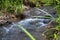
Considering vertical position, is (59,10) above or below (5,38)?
above

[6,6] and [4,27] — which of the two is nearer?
[4,27]

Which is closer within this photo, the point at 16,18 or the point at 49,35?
the point at 49,35

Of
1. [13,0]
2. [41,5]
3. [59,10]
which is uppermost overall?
[59,10]

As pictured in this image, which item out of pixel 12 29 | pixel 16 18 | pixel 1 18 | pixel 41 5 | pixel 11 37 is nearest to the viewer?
pixel 11 37

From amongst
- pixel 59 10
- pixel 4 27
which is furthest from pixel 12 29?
pixel 59 10

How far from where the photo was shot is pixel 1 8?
733 centimetres

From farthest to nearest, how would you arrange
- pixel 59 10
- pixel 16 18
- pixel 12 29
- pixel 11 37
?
pixel 16 18, pixel 12 29, pixel 11 37, pixel 59 10

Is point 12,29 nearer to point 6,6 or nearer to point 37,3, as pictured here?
point 6,6

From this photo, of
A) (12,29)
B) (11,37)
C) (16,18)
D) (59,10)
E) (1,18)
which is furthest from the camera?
(16,18)

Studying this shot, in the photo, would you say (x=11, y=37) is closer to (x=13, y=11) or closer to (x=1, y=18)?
(x=1, y=18)

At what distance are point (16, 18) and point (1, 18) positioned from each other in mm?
715

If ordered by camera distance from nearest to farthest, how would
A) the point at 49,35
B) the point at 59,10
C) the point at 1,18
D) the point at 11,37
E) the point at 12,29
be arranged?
the point at 59,10, the point at 49,35, the point at 11,37, the point at 12,29, the point at 1,18

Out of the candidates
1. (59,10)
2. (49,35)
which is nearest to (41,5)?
(49,35)

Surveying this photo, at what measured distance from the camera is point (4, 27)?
5887mm
